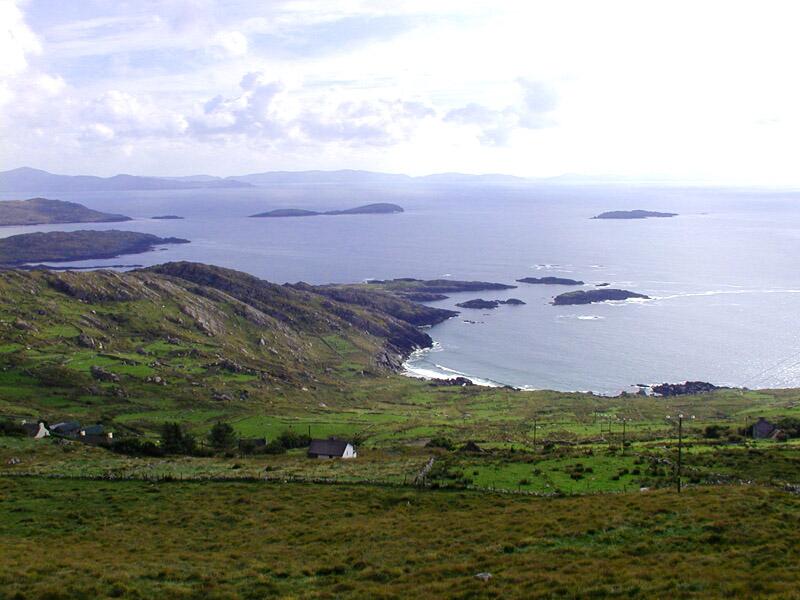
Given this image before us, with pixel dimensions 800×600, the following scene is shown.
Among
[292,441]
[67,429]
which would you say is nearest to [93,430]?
[67,429]

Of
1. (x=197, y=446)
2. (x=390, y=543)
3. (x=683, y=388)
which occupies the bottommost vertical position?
(x=683, y=388)

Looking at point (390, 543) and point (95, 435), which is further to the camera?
point (95, 435)

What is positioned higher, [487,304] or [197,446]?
[487,304]

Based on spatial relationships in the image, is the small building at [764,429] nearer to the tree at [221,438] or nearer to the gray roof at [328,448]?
the gray roof at [328,448]

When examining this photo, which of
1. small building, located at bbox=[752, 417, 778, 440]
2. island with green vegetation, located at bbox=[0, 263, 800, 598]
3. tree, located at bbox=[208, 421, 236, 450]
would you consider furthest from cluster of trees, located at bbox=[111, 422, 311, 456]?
small building, located at bbox=[752, 417, 778, 440]

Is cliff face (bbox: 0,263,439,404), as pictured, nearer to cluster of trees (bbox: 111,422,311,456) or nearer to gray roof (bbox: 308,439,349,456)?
cluster of trees (bbox: 111,422,311,456)

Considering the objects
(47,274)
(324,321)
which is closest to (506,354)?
(324,321)

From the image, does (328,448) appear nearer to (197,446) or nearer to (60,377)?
(197,446)

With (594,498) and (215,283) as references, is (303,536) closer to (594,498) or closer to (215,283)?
(594,498)
